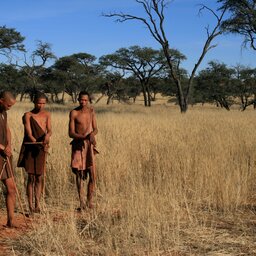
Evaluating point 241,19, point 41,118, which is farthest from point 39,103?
point 241,19

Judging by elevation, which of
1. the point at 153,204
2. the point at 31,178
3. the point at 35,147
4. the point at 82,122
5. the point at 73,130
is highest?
the point at 82,122

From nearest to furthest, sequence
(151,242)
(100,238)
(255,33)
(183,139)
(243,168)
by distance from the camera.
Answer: (151,242), (100,238), (243,168), (183,139), (255,33)

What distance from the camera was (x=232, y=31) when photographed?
73.8ft

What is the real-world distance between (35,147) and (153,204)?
169 centimetres

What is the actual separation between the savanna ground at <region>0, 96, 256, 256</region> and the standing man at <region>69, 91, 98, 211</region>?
268 millimetres

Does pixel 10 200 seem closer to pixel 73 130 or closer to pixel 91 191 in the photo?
pixel 91 191

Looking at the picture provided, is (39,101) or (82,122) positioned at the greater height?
(39,101)

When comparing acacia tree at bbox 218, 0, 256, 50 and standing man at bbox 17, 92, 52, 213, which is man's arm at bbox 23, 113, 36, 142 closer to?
standing man at bbox 17, 92, 52, 213

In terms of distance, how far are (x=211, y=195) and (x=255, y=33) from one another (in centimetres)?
1800

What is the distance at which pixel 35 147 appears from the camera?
530cm

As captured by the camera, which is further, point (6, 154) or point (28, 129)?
point (28, 129)

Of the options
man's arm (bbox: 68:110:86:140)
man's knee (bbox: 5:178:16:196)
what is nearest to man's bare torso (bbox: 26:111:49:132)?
man's arm (bbox: 68:110:86:140)

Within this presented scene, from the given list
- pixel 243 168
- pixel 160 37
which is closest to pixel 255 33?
pixel 160 37

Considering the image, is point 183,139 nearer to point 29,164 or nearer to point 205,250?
point 29,164
